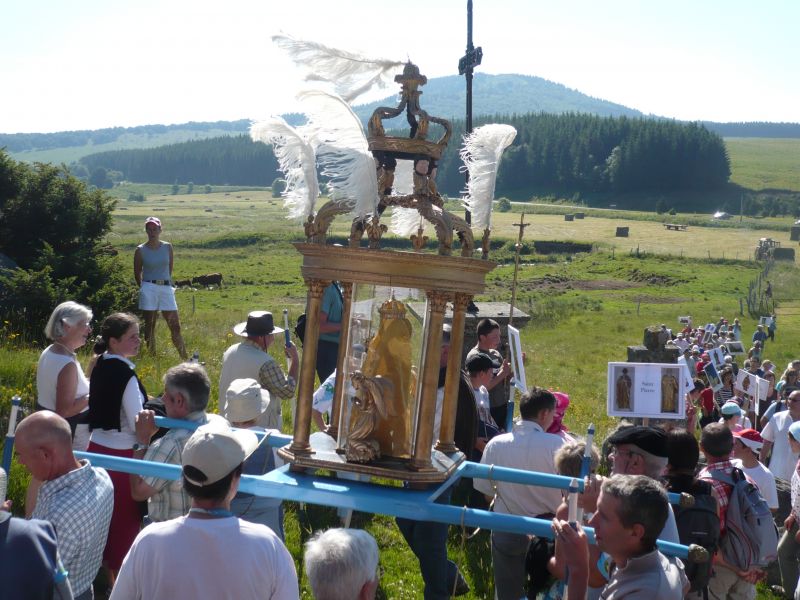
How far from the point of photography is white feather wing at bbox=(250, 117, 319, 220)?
15.5 feet

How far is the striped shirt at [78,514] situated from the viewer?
4.08m

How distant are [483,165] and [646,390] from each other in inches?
190

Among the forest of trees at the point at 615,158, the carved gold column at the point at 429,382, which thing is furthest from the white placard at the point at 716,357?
the forest of trees at the point at 615,158

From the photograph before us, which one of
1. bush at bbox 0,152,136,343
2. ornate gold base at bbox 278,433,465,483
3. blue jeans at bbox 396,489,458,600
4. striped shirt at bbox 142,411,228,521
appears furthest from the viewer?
bush at bbox 0,152,136,343

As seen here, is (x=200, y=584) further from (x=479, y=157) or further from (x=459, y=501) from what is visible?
(x=459, y=501)

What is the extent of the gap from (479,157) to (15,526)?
10.0ft

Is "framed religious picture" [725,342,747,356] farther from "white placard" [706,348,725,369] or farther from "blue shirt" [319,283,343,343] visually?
"blue shirt" [319,283,343,343]

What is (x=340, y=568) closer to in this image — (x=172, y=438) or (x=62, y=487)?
(x=62, y=487)

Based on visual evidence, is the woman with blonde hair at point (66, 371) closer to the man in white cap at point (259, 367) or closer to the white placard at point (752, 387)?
the man in white cap at point (259, 367)

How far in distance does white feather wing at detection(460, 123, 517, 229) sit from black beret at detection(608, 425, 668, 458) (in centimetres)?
144

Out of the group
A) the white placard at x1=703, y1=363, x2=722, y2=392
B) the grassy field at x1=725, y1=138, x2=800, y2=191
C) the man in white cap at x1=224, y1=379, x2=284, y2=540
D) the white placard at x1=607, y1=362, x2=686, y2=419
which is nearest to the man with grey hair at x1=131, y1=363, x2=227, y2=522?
the man in white cap at x1=224, y1=379, x2=284, y2=540

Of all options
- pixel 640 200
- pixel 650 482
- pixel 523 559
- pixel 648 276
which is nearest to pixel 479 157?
pixel 650 482

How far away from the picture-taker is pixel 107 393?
5.94m

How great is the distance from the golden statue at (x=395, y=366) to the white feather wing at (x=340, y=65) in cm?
119
